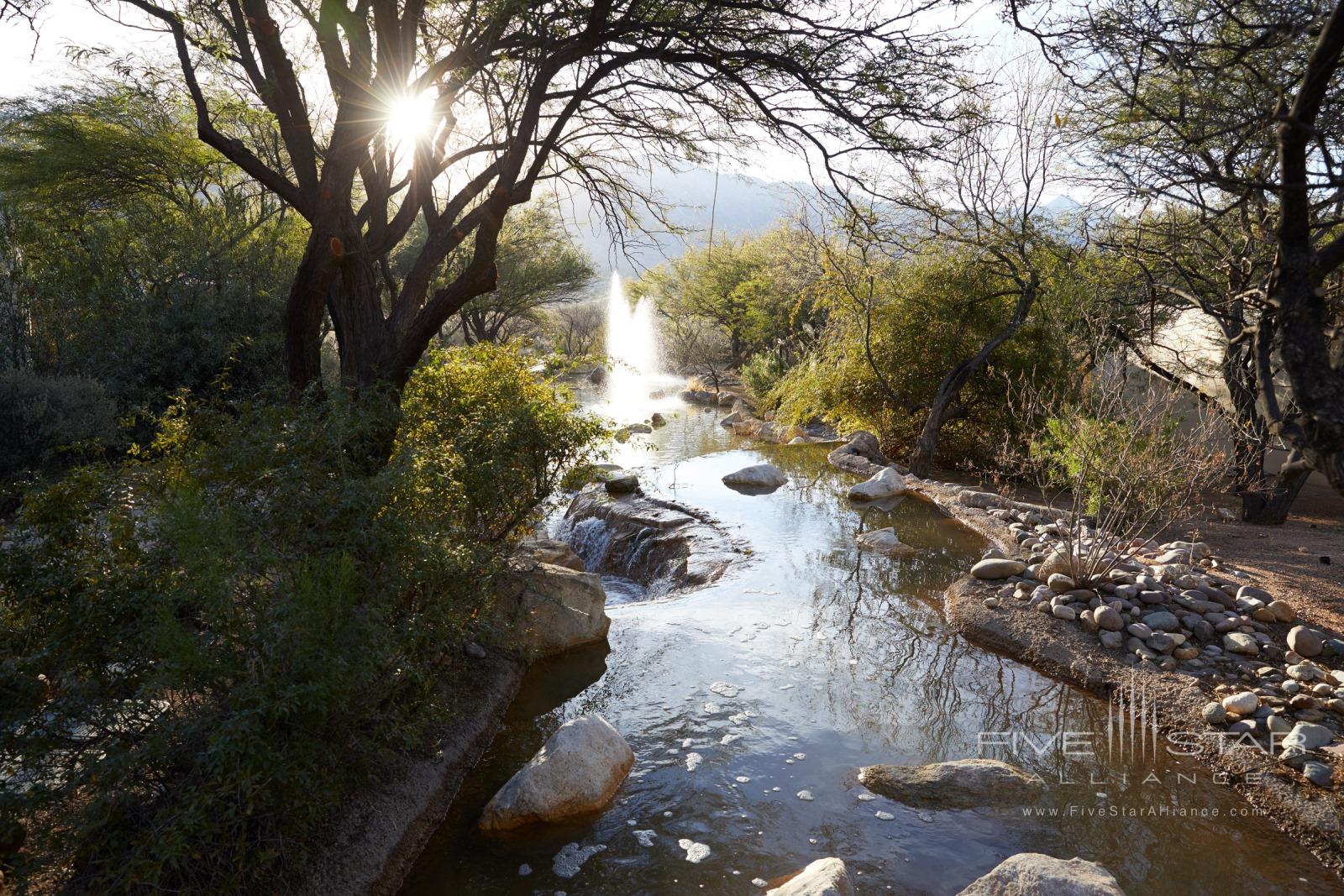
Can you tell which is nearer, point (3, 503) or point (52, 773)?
point (52, 773)

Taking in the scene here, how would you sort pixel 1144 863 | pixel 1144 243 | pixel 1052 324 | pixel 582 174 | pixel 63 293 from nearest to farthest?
pixel 1144 863, pixel 582 174, pixel 1144 243, pixel 63 293, pixel 1052 324

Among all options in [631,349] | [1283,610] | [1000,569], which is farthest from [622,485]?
[631,349]

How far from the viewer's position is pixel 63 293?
10109mm

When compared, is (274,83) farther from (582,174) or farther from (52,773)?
(52,773)

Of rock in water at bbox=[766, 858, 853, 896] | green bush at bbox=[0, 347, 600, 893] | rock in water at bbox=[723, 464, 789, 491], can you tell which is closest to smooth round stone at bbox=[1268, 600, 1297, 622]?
rock in water at bbox=[766, 858, 853, 896]

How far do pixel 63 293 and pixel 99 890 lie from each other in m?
10.3

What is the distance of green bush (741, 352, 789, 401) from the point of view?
72.8ft

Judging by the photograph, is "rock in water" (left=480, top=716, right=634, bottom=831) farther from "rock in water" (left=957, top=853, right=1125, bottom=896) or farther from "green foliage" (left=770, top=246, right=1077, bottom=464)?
"green foliage" (left=770, top=246, right=1077, bottom=464)

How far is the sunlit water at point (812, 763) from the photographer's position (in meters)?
3.52

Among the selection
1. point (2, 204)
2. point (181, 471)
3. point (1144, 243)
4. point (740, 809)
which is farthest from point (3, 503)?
point (1144, 243)

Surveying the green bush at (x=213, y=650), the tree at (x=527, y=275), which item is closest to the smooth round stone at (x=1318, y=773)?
the green bush at (x=213, y=650)

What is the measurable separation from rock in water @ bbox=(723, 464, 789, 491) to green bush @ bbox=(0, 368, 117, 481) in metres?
7.74

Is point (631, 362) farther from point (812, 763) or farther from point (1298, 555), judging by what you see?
point (812, 763)

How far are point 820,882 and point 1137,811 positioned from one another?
1.98m
